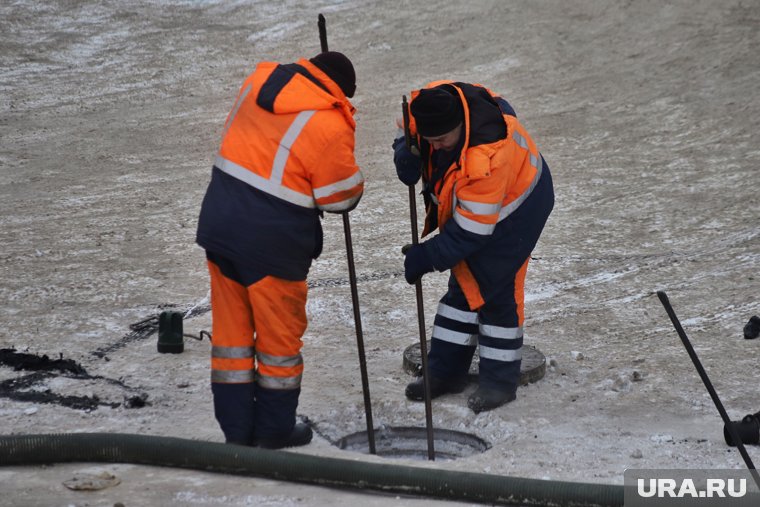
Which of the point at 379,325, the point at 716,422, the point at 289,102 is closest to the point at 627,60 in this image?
the point at 379,325

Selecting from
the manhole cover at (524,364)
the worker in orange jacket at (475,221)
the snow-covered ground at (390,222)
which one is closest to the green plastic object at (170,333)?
the snow-covered ground at (390,222)

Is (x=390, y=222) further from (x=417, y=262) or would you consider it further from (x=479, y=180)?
(x=479, y=180)

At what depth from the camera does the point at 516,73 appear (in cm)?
1336

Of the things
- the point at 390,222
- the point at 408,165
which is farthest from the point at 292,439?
the point at 390,222

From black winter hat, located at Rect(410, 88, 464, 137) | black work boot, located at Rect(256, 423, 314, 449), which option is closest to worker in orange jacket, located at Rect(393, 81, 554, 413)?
black winter hat, located at Rect(410, 88, 464, 137)

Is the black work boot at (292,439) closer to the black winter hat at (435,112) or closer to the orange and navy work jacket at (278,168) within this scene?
the orange and navy work jacket at (278,168)

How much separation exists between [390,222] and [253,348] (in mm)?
4316

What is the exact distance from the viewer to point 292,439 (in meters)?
5.14

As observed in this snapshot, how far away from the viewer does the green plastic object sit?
6.32 meters

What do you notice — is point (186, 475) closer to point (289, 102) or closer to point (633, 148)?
point (289, 102)

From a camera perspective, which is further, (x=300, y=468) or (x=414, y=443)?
(x=414, y=443)

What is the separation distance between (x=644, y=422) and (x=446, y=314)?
1237 mm

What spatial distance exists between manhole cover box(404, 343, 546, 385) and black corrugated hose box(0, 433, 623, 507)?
1.74 m

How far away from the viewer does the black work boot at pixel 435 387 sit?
231 inches
